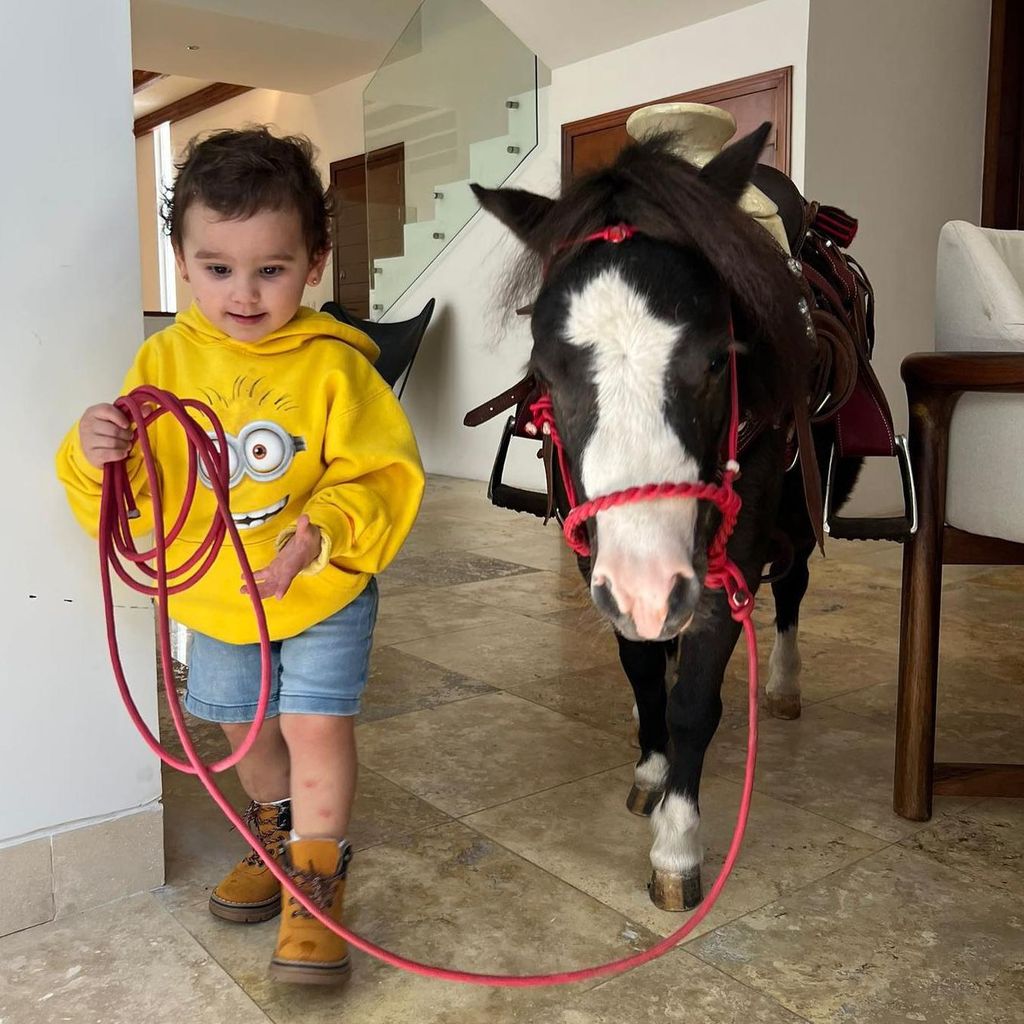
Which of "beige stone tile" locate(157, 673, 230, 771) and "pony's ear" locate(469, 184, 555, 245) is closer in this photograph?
"pony's ear" locate(469, 184, 555, 245)

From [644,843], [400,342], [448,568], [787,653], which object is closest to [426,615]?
[448,568]

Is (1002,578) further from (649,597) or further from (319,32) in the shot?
(319,32)

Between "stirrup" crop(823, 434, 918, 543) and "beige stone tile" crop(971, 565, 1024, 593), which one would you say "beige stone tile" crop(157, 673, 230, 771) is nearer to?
"stirrup" crop(823, 434, 918, 543)

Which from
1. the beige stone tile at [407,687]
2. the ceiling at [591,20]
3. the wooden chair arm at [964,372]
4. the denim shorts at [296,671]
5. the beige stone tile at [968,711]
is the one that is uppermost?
the ceiling at [591,20]

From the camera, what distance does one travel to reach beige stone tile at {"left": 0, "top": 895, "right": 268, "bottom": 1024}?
3.78 feet

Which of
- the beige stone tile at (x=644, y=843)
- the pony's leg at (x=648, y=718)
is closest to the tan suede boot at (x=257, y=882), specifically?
the beige stone tile at (x=644, y=843)

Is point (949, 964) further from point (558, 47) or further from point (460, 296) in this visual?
point (460, 296)

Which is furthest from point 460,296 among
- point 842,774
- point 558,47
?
point 842,774

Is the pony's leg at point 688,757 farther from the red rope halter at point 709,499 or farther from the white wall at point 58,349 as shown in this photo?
the white wall at point 58,349

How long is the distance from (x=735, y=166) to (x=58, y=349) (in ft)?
2.97

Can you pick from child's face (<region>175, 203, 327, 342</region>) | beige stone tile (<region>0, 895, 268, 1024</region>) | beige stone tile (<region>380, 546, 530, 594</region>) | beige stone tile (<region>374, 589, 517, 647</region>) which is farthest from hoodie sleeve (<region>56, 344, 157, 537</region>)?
beige stone tile (<region>380, 546, 530, 594</region>)

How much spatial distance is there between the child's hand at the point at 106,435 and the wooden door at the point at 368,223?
577cm

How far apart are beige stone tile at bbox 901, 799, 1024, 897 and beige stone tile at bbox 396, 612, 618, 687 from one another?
1078mm

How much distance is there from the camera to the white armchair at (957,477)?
5.32ft
